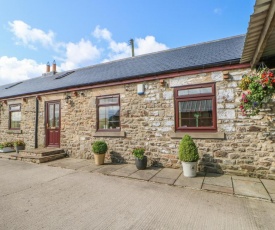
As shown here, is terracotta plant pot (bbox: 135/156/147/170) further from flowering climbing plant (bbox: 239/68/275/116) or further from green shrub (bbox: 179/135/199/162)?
flowering climbing plant (bbox: 239/68/275/116)

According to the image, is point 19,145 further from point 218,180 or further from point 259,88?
point 259,88

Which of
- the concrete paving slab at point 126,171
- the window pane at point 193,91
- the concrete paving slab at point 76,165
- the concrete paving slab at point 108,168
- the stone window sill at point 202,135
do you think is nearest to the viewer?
the stone window sill at point 202,135

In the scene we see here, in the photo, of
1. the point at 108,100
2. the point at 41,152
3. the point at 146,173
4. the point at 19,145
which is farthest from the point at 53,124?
the point at 146,173

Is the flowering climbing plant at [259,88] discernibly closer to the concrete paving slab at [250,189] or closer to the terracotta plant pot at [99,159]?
the concrete paving slab at [250,189]

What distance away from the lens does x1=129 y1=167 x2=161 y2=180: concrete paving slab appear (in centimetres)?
532

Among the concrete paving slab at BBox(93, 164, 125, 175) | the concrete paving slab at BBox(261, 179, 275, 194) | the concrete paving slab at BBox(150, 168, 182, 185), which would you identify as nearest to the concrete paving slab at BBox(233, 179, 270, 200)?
the concrete paving slab at BBox(261, 179, 275, 194)

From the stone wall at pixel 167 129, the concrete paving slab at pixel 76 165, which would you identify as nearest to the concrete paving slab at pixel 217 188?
the stone wall at pixel 167 129

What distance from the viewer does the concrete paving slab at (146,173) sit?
17.5 feet

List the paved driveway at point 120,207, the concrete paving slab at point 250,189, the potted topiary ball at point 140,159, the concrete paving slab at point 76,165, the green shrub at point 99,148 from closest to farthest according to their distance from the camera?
the paved driveway at point 120,207, the concrete paving slab at point 250,189, the potted topiary ball at point 140,159, the concrete paving slab at point 76,165, the green shrub at point 99,148

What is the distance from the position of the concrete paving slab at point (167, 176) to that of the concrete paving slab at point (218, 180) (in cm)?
86

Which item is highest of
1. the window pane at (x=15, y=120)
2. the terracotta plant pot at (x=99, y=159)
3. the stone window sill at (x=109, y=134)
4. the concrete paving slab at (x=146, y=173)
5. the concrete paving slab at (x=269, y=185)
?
the window pane at (x=15, y=120)

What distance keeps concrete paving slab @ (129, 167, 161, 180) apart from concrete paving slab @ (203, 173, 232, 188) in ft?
5.12

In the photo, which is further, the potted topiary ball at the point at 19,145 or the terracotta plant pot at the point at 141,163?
the potted topiary ball at the point at 19,145

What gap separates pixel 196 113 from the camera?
6.06 metres
